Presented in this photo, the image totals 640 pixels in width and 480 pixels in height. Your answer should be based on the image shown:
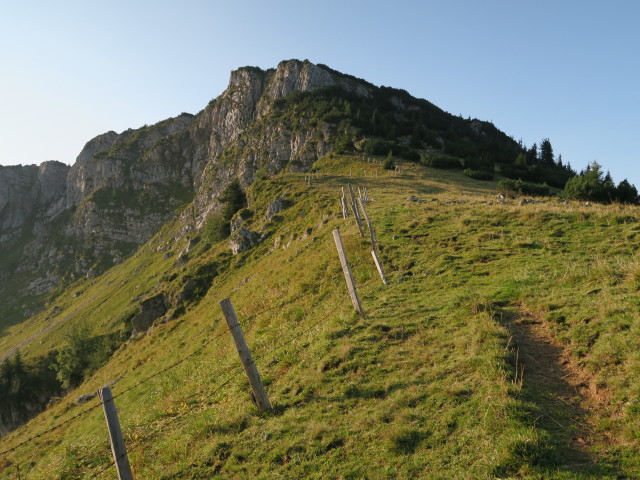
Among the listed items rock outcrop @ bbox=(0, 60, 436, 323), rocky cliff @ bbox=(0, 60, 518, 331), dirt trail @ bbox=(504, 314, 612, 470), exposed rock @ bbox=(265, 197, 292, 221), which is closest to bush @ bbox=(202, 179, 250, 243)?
exposed rock @ bbox=(265, 197, 292, 221)

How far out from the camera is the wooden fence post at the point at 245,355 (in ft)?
30.9

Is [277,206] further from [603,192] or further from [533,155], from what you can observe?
[533,155]

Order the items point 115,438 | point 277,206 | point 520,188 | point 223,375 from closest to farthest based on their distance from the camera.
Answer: point 115,438 < point 223,375 < point 277,206 < point 520,188

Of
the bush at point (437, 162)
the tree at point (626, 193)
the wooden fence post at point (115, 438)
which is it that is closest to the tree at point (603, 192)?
the tree at point (626, 193)

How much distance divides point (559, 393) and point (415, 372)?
3337mm

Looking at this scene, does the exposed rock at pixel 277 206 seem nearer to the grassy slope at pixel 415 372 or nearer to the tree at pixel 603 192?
the grassy slope at pixel 415 372

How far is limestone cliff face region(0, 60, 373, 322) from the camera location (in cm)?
11194

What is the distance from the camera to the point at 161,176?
577 ft

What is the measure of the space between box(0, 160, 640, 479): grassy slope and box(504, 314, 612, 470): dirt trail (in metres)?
0.05

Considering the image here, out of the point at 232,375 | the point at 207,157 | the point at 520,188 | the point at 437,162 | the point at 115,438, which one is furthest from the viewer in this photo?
the point at 207,157

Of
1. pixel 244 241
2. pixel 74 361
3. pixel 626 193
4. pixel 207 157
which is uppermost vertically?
pixel 207 157

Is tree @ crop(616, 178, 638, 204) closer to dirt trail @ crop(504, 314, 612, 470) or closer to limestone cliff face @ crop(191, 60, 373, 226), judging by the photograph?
dirt trail @ crop(504, 314, 612, 470)

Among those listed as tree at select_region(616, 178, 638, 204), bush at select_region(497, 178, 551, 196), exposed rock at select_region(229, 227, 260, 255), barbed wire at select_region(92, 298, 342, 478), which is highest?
bush at select_region(497, 178, 551, 196)

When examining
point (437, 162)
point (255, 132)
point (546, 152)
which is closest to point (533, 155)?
point (546, 152)
